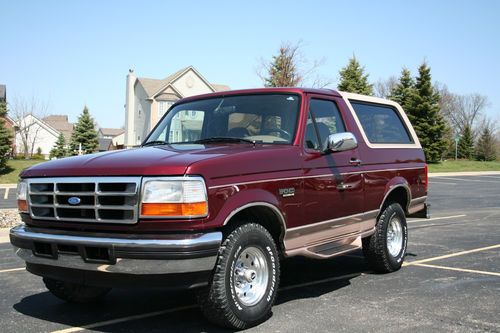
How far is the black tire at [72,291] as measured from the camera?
16.0 ft

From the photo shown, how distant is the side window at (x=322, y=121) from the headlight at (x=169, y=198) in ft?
5.81

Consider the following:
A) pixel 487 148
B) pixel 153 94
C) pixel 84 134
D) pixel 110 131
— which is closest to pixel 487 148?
pixel 487 148

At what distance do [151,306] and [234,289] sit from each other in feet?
4.24

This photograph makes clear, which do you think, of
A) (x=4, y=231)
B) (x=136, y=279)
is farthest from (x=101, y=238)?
(x=4, y=231)

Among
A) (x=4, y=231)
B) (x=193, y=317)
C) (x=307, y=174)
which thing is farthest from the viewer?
(x=4, y=231)

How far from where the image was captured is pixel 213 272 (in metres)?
3.94

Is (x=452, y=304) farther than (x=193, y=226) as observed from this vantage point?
Yes

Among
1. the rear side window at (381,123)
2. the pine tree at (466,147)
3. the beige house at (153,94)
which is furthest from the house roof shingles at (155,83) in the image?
the rear side window at (381,123)

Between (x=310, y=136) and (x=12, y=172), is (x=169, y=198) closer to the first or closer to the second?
(x=310, y=136)

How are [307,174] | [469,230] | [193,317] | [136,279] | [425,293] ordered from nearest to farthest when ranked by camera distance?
1. [136,279]
2. [193,317]
3. [307,174]
4. [425,293]
5. [469,230]

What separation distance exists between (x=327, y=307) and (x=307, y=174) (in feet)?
4.15

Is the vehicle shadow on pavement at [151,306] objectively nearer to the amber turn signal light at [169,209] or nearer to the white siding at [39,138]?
the amber turn signal light at [169,209]

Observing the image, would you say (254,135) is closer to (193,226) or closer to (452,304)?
(193,226)

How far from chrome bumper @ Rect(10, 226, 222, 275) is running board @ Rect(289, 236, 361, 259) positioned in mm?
1351
